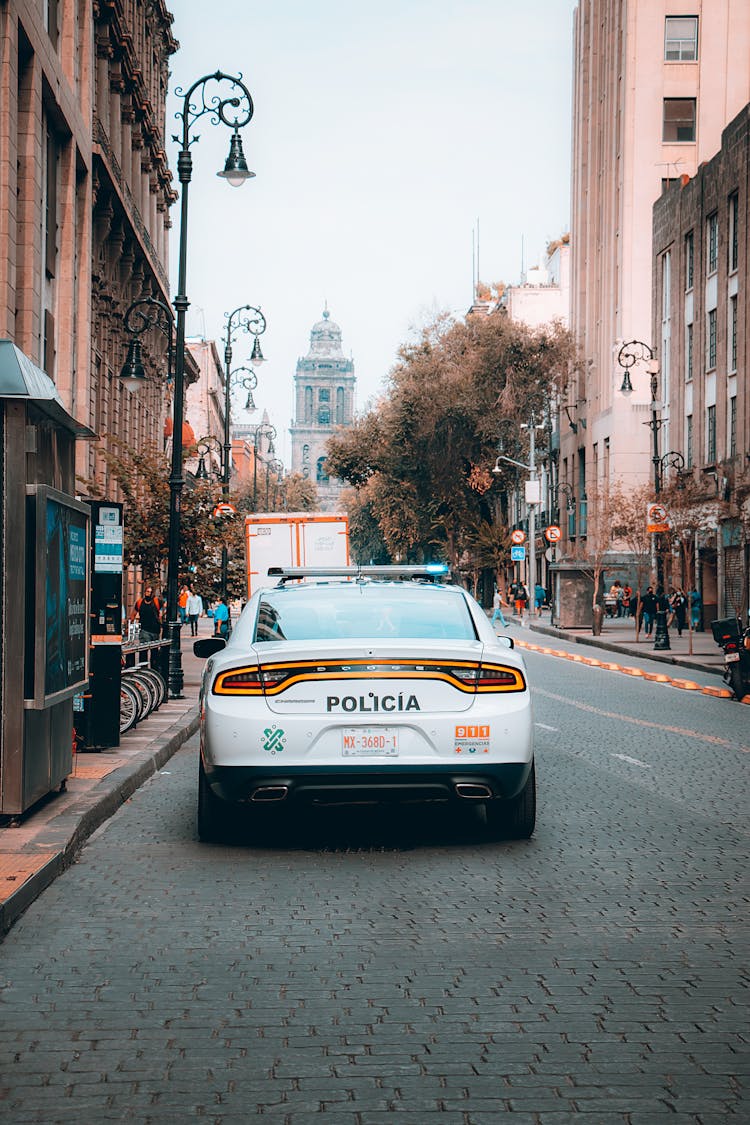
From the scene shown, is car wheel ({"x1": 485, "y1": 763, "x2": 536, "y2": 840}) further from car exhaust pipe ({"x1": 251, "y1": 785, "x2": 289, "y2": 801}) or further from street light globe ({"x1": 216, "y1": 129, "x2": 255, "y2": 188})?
street light globe ({"x1": 216, "y1": 129, "x2": 255, "y2": 188})

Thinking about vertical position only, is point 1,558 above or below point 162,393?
below

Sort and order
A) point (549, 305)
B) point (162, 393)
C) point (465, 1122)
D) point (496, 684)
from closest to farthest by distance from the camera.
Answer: point (465, 1122) < point (496, 684) < point (162, 393) < point (549, 305)

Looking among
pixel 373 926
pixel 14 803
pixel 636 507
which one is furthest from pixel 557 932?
pixel 636 507

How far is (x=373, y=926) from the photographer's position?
6828 mm

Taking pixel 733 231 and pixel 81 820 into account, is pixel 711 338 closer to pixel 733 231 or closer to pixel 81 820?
pixel 733 231

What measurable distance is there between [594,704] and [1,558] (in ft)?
43.6

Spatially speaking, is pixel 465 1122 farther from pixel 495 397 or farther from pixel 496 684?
pixel 495 397

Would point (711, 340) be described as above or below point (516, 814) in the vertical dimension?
above

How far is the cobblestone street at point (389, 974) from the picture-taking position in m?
4.54

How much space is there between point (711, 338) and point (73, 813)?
42559 millimetres

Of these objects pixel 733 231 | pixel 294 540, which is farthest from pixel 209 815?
pixel 733 231

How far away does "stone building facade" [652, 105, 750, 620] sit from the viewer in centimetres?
4412

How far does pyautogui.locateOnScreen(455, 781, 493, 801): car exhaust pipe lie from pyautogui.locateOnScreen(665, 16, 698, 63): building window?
56991mm

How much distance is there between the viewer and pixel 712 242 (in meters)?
49.5
